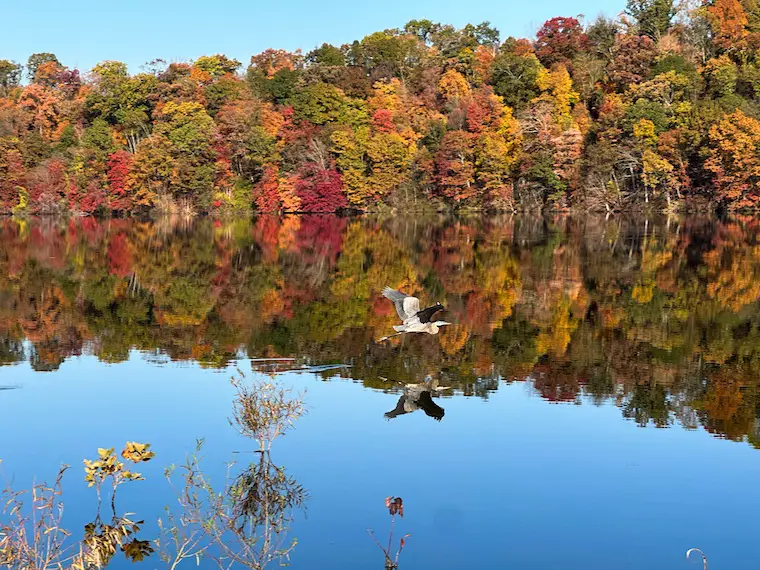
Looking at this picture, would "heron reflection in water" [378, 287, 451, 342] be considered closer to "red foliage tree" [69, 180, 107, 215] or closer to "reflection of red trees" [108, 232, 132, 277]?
"reflection of red trees" [108, 232, 132, 277]

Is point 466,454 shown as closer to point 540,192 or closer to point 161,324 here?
point 161,324

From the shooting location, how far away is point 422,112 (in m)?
60.6

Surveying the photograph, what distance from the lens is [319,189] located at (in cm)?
5650

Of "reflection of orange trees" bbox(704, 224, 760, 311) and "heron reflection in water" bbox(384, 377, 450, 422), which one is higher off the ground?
"reflection of orange trees" bbox(704, 224, 760, 311)

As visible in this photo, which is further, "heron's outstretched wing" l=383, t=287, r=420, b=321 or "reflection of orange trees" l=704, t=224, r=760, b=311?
"reflection of orange trees" l=704, t=224, r=760, b=311

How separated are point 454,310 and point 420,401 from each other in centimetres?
673

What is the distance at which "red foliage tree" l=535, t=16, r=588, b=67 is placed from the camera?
204 ft

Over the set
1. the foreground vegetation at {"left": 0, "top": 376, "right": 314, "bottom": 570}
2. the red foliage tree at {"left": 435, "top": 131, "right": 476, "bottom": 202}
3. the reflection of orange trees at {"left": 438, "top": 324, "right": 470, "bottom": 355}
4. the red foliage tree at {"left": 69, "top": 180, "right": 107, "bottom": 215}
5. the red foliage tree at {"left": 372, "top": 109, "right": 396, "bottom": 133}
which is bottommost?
the foreground vegetation at {"left": 0, "top": 376, "right": 314, "bottom": 570}

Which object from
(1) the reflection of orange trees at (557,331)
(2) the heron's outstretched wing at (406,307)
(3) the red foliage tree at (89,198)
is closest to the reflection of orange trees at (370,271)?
(1) the reflection of orange trees at (557,331)

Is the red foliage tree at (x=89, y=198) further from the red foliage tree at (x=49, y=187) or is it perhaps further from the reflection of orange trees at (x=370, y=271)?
the reflection of orange trees at (x=370, y=271)

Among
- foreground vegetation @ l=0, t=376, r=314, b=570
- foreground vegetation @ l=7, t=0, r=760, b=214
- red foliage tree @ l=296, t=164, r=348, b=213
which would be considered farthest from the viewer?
red foliage tree @ l=296, t=164, r=348, b=213

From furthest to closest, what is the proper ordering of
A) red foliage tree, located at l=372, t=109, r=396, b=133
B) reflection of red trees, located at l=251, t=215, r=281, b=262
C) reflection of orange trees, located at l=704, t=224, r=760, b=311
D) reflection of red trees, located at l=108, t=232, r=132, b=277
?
red foliage tree, located at l=372, t=109, r=396, b=133 → reflection of red trees, located at l=251, t=215, r=281, b=262 → reflection of red trees, located at l=108, t=232, r=132, b=277 → reflection of orange trees, located at l=704, t=224, r=760, b=311

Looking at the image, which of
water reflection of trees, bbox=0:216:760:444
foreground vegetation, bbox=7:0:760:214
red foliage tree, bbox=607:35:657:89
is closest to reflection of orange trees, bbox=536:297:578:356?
water reflection of trees, bbox=0:216:760:444

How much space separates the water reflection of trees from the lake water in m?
0.08
